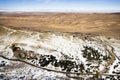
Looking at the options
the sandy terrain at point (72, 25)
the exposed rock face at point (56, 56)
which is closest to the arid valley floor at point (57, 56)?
the exposed rock face at point (56, 56)

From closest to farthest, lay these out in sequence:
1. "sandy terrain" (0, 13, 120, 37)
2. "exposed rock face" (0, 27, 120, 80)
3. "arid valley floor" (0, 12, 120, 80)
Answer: "arid valley floor" (0, 12, 120, 80) < "exposed rock face" (0, 27, 120, 80) < "sandy terrain" (0, 13, 120, 37)

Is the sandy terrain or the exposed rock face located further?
the sandy terrain

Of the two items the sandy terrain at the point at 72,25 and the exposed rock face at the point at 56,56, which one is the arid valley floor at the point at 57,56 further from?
the sandy terrain at the point at 72,25

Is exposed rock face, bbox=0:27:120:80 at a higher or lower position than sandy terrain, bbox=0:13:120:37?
lower

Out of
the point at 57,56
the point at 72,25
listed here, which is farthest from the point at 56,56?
the point at 72,25

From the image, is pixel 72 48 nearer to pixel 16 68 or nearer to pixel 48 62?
pixel 48 62

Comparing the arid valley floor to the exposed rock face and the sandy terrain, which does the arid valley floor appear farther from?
the sandy terrain

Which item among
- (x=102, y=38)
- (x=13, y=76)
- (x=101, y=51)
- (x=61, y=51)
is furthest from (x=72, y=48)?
(x=13, y=76)

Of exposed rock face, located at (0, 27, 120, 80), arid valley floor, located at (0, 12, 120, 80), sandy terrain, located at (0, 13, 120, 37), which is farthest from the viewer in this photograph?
sandy terrain, located at (0, 13, 120, 37)

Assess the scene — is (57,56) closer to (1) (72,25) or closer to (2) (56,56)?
(2) (56,56)

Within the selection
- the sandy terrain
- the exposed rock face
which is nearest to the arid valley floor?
the exposed rock face
